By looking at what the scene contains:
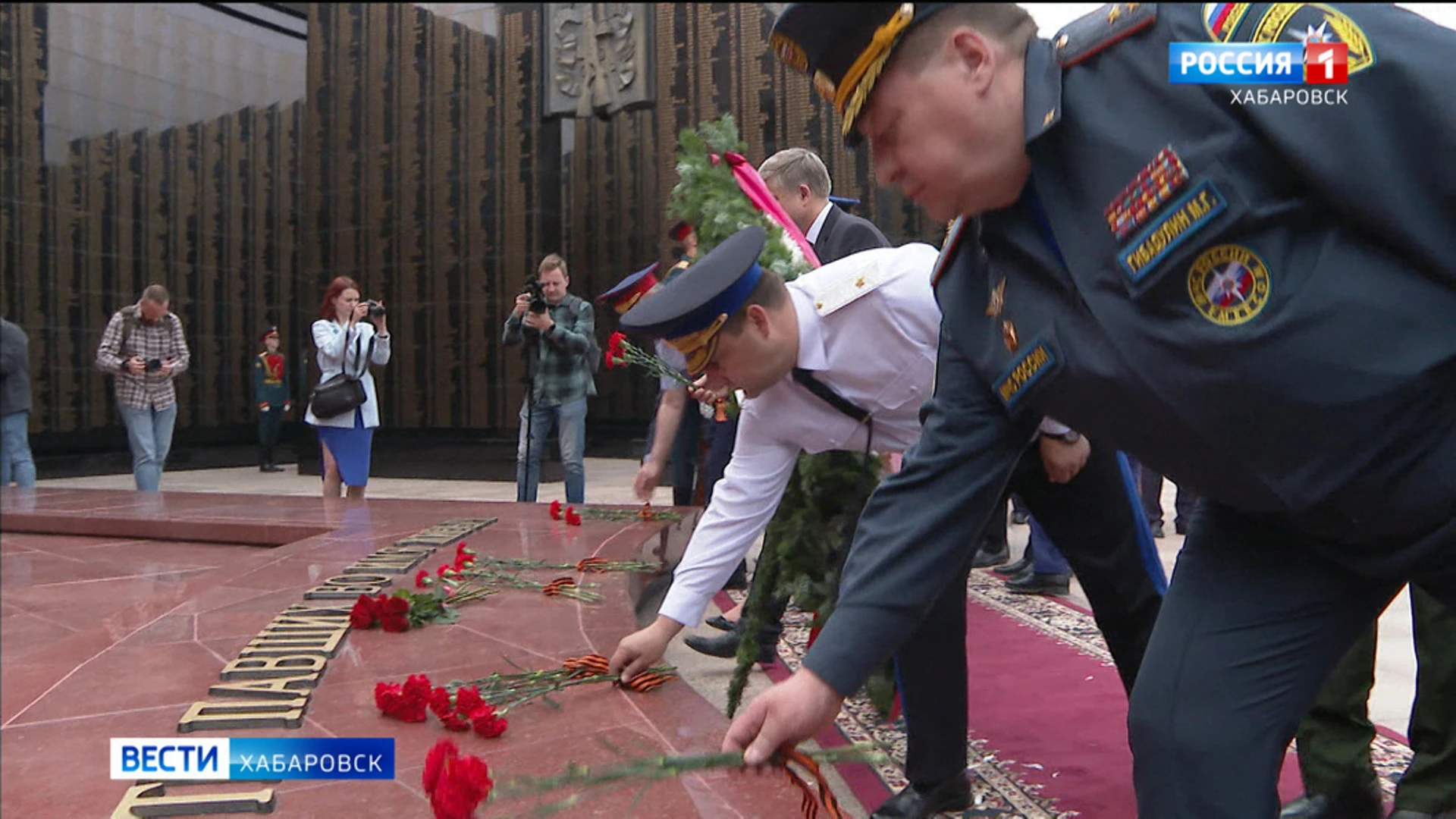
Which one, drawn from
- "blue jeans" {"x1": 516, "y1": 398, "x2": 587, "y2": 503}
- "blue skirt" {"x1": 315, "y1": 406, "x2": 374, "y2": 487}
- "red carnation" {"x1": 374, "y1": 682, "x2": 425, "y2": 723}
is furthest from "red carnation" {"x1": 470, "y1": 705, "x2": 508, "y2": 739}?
"blue skirt" {"x1": 315, "y1": 406, "x2": 374, "y2": 487}

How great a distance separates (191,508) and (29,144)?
6.97m

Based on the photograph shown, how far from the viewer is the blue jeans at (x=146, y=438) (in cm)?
648

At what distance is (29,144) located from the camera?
10.2 metres

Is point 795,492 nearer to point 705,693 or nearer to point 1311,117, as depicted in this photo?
point 705,693

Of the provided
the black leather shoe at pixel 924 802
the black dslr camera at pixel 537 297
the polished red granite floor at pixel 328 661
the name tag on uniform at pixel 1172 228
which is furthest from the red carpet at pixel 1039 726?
the black dslr camera at pixel 537 297

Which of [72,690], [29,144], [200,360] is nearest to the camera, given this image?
[72,690]

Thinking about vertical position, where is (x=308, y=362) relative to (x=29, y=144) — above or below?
below

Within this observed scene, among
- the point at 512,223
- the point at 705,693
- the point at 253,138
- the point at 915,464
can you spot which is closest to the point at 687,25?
the point at 512,223

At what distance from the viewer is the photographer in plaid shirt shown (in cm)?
640

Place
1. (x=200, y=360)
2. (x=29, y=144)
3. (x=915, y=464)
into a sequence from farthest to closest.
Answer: (x=200, y=360) → (x=29, y=144) → (x=915, y=464)

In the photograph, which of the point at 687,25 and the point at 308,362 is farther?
the point at 687,25

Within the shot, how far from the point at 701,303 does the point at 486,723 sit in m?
0.81

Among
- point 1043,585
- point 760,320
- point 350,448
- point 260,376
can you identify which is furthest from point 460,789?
point 260,376

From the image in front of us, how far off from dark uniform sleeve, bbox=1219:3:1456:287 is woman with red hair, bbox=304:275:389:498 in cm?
511
